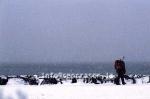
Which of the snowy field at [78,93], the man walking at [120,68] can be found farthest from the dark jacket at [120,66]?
the snowy field at [78,93]

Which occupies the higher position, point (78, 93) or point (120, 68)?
point (120, 68)

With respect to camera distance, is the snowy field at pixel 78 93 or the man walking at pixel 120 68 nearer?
the snowy field at pixel 78 93

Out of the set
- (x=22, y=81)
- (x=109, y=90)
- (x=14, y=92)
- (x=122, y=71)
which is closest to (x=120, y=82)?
(x=122, y=71)

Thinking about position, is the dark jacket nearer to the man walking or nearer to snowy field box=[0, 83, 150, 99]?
the man walking

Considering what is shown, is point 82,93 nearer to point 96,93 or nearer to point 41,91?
point 96,93

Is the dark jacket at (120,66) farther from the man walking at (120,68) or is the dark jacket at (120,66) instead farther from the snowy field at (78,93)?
the snowy field at (78,93)

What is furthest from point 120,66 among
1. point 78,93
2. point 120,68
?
point 78,93

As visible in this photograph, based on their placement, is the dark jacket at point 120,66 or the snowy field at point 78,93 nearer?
the snowy field at point 78,93

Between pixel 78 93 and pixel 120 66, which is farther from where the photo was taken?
pixel 120 66

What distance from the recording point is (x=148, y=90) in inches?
808

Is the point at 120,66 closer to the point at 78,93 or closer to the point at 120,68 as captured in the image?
the point at 120,68

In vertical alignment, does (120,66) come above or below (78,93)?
above

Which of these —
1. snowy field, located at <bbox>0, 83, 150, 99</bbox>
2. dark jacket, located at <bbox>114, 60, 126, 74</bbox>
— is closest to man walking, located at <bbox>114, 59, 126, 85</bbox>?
dark jacket, located at <bbox>114, 60, 126, 74</bbox>

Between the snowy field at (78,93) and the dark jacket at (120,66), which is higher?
the dark jacket at (120,66)
